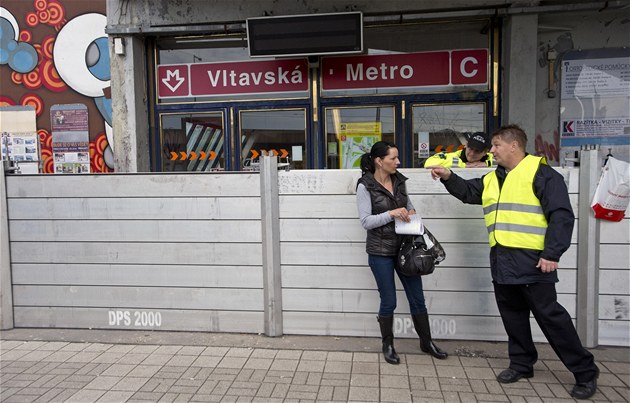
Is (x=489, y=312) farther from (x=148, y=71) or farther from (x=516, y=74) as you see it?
(x=148, y=71)

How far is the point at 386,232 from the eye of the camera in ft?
12.6

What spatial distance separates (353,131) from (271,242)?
373 centimetres

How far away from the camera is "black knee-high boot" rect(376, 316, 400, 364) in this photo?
154 inches

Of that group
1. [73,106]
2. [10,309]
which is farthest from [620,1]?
[73,106]

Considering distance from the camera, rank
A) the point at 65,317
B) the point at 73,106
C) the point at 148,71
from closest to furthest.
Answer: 1. the point at 65,317
2. the point at 148,71
3. the point at 73,106

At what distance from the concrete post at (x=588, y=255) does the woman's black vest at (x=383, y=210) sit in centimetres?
150

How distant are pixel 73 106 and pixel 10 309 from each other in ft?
16.6

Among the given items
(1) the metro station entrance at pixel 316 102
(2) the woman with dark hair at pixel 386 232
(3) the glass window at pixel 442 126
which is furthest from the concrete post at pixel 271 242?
(3) the glass window at pixel 442 126

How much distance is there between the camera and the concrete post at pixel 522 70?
267 inches

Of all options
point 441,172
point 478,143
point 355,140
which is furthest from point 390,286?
point 355,140

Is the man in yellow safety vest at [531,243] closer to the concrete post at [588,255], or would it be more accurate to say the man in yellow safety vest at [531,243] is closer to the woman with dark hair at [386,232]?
the woman with dark hair at [386,232]

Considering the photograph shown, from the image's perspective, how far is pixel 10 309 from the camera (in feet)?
15.9

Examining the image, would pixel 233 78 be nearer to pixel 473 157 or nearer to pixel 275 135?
pixel 275 135

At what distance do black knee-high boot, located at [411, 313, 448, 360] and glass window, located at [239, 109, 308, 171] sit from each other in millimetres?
4268
